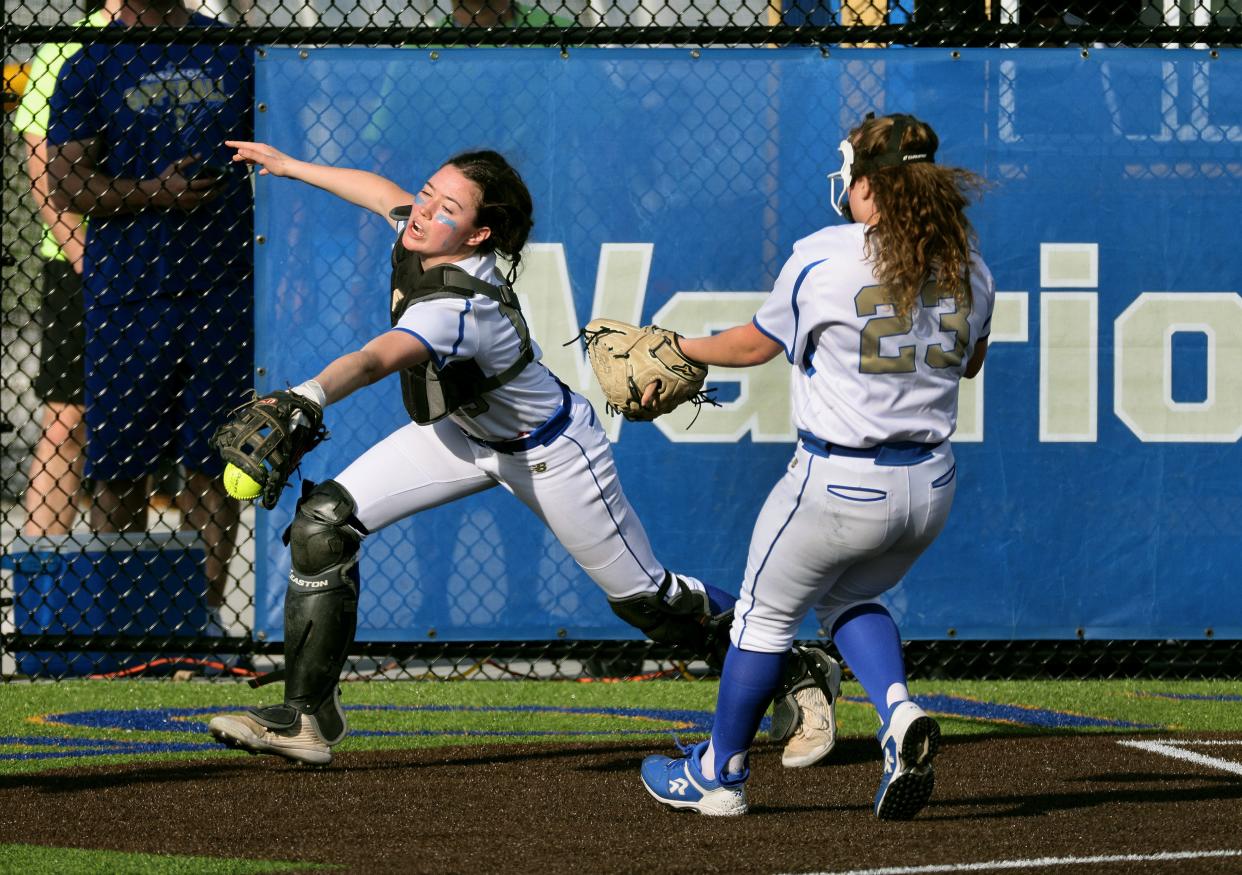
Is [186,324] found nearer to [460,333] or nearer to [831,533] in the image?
[460,333]

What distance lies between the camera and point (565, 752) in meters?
5.62

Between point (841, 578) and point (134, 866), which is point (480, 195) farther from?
point (134, 866)

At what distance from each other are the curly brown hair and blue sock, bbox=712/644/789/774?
3.00ft

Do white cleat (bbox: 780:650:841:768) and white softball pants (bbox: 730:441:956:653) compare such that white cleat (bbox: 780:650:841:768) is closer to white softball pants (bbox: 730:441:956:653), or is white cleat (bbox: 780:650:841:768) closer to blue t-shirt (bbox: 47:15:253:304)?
white softball pants (bbox: 730:441:956:653)

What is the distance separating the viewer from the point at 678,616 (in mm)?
5355

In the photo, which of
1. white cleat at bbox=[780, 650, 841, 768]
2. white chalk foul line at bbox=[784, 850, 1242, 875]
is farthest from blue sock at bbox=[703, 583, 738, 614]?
white chalk foul line at bbox=[784, 850, 1242, 875]

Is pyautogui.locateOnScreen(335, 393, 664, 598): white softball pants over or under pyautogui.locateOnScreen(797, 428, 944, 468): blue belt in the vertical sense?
under

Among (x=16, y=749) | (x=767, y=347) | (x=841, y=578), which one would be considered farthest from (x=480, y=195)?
(x=16, y=749)

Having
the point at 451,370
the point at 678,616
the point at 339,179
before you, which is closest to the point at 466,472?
the point at 451,370

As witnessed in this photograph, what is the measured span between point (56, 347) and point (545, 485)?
3.12 meters

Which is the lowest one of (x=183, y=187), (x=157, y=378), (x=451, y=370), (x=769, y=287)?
(x=157, y=378)

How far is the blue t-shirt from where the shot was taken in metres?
7.16

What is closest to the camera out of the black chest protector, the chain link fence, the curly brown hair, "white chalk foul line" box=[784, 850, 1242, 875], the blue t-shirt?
"white chalk foul line" box=[784, 850, 1242, 875]

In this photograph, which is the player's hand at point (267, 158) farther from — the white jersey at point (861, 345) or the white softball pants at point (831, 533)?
the white softball pants at point (831, 533)
